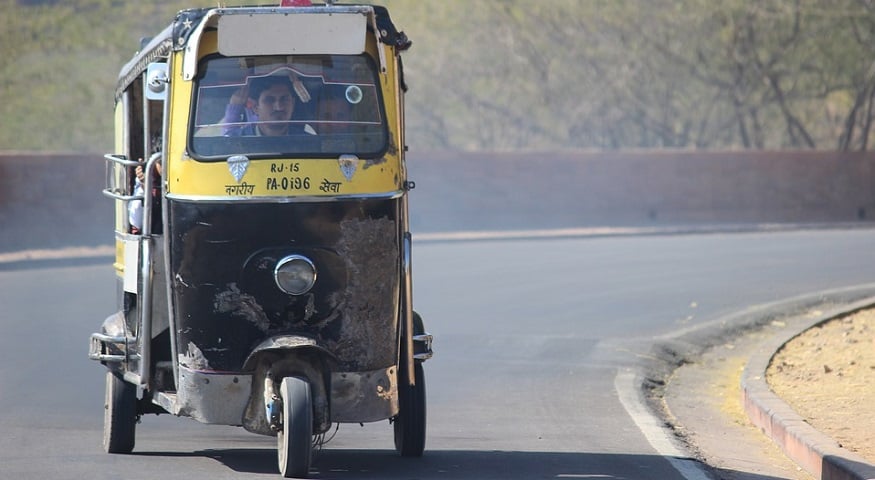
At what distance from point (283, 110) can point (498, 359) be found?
6.37 meters

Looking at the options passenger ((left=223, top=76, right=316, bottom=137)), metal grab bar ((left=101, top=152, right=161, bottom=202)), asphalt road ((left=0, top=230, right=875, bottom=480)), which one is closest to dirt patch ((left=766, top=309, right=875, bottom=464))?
asphalt road ((left=0, top=230, right=875, bottom=480))

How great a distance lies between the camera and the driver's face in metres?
7.60

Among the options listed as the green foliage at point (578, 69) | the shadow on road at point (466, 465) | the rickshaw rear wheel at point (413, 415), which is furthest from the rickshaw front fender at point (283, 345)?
the green foliage at point (578, 69)

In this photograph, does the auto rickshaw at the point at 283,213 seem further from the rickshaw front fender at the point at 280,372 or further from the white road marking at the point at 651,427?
the white road marking at the point at 651,427

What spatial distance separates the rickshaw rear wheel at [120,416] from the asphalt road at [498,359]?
0.37 feet

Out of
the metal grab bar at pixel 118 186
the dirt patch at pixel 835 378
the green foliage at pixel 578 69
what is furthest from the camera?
the green foliage at pixel 578 69

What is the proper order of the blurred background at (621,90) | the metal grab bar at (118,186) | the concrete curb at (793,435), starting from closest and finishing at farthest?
the concrete curb at (793,435)
the metal grab bar at (118,186)
the blurred background at (621,90)

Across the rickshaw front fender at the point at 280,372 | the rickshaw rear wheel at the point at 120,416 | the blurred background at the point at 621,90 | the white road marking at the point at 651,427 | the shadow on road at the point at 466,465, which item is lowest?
the white road marking at the point at 651,427

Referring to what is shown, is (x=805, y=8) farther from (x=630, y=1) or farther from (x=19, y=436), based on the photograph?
(x=19, y=436)

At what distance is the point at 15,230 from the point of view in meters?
26.3

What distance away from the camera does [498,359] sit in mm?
13562

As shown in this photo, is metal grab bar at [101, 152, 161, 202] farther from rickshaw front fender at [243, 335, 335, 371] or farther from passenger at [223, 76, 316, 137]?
rickshaw front fender at [243, 335, 335, 371]

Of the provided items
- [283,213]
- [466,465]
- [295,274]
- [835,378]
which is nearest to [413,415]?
[466,465]

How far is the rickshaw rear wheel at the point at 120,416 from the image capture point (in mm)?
8445
